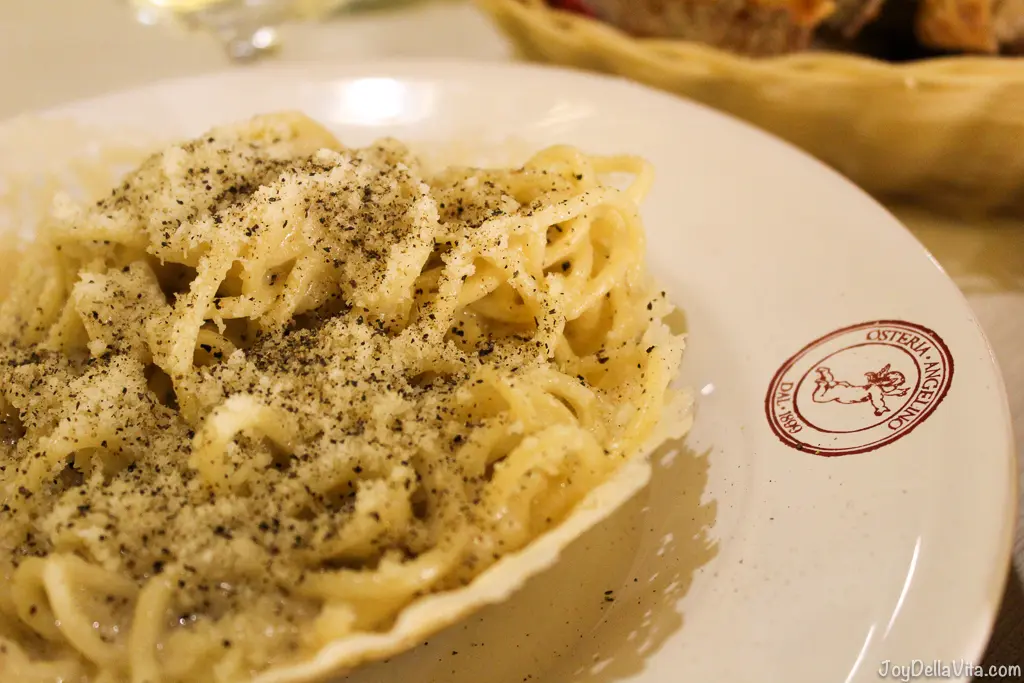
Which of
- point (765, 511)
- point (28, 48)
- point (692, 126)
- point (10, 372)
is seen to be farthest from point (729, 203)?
point (28, 48)

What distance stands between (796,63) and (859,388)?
92 centimetres

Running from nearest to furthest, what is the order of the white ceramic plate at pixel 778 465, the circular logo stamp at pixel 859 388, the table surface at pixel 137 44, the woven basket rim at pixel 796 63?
the white ceramic plate at pixel 778 465, the circular logo stamp at pixel 859 388, the woven basket rim at pixel 796 63, the table surface at pixel 137 44

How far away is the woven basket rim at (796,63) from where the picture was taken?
5.27ft

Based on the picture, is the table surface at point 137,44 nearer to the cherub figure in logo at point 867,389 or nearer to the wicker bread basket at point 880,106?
the wicker bread basket at point 880,106

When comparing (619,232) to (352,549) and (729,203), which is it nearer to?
(729,203)

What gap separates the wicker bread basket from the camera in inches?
63.4

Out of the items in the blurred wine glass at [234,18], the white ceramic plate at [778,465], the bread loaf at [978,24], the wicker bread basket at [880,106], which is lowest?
the white ceramic plate at [778,465]

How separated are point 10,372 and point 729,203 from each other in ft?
4.22

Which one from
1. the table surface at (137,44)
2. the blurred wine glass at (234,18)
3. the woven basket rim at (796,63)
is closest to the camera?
the woven basket rim at (796,63)

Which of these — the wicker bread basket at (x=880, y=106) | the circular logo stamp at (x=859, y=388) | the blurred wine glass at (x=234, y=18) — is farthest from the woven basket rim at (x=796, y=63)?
the blurred wine glass at (x=234, y=18)

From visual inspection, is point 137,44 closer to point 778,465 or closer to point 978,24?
point 978,24

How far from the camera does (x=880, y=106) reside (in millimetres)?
1678

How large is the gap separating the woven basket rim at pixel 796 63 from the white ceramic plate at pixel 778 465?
0.58 feet

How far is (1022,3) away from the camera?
198 centimetres
